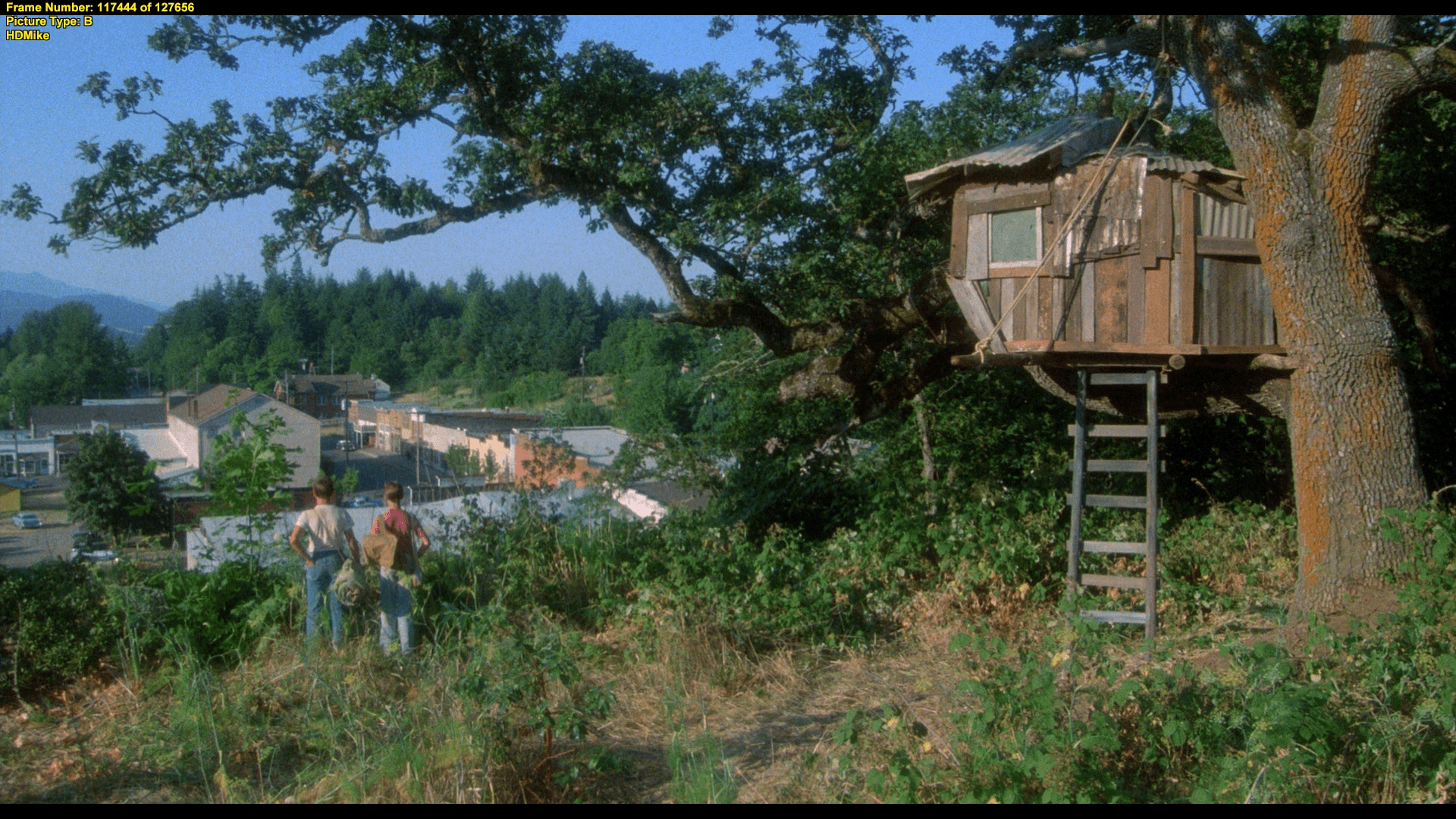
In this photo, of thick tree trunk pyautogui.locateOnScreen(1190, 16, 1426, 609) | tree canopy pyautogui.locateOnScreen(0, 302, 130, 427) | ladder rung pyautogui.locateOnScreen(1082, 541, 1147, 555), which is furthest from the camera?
tree canopy pyautogui.locateOnScreen(0, 302, 130, 427)

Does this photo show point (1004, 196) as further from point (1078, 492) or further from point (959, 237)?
point (1078, 492)

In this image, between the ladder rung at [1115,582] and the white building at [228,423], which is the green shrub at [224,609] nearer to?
the white building at [228,423]

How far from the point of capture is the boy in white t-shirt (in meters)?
6.62

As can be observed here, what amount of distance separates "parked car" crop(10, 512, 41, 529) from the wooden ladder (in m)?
10.4

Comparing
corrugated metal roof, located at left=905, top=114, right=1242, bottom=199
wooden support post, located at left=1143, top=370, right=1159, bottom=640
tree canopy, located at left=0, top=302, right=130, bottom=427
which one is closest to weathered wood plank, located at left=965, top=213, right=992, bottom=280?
corrugated metal roof, located at left=905, top=114, right=1242, bottom=199

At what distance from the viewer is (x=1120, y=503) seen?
7.92 meters

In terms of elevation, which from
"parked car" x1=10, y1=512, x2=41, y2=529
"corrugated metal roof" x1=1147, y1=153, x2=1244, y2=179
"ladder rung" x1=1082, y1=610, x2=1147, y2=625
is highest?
"corrugated metal roof" x1=1147, y1=153, x2=1244, y2=179

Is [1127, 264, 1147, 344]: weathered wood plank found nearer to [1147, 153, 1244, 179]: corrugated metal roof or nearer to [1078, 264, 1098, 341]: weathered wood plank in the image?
[1078, 264, 1098, 341]: weathered wood plank

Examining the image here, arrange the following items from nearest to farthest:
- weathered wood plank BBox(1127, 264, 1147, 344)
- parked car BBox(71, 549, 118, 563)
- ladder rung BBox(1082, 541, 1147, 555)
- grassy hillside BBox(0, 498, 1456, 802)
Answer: grassy hillside BBox(0, 498, 1456, 802) → parked car BBox(71, 549, 118, 563) → weathered wood plank BBox(1127, 264, 1147, 344) → ladder rung BBox(1082, 541, 1147, 555)

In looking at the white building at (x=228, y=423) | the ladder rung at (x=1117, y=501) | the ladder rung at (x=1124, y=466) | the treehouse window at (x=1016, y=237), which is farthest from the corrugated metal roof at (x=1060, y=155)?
the white building at (x=228, y=423)

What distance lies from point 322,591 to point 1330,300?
7565 mm

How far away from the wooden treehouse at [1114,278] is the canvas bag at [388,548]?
4560mm

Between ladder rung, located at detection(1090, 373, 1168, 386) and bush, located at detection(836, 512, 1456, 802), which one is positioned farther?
ladder rung, located at detection(1090, 373, 1168, 386)

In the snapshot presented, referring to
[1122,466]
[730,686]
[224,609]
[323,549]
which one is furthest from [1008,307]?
[224,609]
